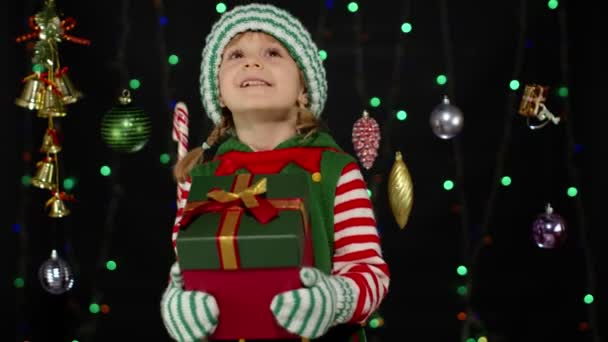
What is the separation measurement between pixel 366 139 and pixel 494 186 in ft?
1.97

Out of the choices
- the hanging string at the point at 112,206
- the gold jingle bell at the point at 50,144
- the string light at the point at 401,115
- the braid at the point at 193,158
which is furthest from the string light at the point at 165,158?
the braid at the point at 193,158

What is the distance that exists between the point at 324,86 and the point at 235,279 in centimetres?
59

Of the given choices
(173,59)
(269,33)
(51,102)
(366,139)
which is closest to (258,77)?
(269,33)

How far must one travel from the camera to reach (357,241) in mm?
1852

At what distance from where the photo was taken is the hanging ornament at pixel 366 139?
2.64 meters

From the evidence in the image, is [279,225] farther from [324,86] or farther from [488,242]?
[488,242]

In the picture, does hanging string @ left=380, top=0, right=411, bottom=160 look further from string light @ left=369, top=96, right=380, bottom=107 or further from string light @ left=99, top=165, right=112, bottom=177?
string light @ left=99, top=165, right=112, bottom=177

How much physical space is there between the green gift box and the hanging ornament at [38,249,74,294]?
47.8 inches

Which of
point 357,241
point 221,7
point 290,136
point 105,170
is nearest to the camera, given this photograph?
point 357,241

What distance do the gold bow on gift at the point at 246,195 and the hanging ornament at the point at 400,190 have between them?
3.30 ft

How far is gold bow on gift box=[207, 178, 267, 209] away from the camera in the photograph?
163 cm

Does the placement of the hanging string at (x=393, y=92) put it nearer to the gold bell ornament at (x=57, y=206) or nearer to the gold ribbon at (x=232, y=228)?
the gold bell ornament at (x=57, y=206)

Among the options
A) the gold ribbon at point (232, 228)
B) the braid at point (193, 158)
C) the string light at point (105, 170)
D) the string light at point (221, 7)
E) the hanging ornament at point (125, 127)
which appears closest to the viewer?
the gold ribbon at point (232, 228)

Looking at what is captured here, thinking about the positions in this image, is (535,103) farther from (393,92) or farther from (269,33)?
(269,33)
